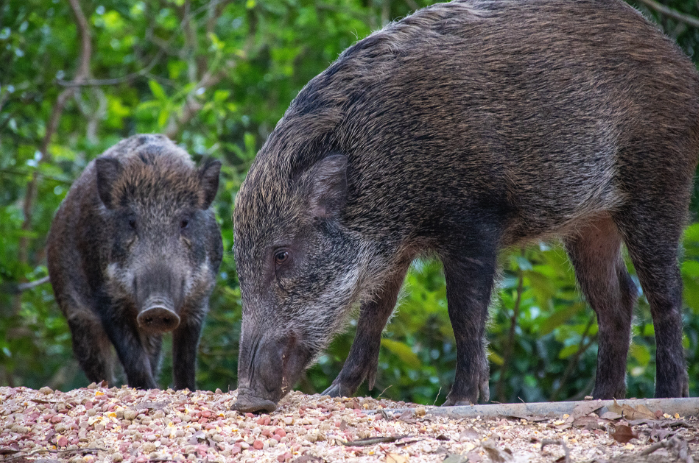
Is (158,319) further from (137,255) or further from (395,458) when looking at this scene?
(395,458)

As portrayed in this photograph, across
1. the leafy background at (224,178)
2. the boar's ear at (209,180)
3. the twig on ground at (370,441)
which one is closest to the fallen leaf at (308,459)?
the twig on ground at (370,441)

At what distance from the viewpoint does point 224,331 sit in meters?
6.28

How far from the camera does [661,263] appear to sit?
12.5 feet

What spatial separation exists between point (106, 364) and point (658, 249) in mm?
3598

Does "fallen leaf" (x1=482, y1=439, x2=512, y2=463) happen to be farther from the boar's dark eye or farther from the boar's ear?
the boar's ear

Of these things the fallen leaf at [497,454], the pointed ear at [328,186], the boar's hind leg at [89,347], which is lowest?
the boar's hind leg at [89,347]

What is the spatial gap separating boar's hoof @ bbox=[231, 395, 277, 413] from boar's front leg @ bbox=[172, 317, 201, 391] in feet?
5.45

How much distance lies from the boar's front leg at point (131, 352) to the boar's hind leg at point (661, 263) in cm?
280

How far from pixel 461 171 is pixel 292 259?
0.86 metres

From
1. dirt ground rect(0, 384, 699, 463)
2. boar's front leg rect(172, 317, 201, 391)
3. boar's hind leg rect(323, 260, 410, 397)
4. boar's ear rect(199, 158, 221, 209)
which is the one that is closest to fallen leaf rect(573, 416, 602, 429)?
dirt ground rect(0, 384, 699, 463)

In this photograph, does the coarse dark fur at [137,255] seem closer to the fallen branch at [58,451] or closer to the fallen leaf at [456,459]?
the fallen branch at [58,451]

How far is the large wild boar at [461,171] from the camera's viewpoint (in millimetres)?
3387

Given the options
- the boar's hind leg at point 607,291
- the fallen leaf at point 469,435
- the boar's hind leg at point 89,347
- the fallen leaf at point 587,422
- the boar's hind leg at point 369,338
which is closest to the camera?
the fallen leaf at point 469,435

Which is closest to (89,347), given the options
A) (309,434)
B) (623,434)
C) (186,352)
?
(186,352)
